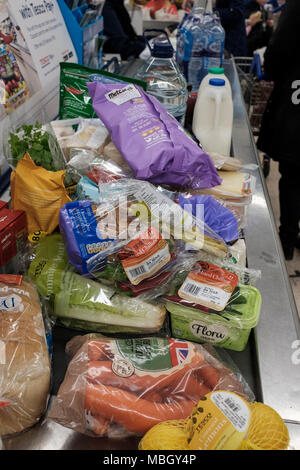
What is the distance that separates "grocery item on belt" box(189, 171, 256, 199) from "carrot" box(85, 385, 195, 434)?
0.63 m

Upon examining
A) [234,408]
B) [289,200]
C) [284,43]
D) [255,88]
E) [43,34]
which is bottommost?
[289,200]

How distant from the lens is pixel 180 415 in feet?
2.20

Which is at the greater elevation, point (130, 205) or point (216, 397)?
point (130, 205)

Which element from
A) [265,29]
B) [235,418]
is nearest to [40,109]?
[235,418]

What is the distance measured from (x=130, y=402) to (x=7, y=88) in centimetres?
109

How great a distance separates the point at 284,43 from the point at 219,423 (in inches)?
76.4

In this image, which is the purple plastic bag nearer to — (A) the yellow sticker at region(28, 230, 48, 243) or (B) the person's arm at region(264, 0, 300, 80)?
Result: (A) the yellow sticker at region(28, 230, 48, 243)

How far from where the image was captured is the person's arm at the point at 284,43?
186 centimetres

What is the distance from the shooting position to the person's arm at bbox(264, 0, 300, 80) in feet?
6.10

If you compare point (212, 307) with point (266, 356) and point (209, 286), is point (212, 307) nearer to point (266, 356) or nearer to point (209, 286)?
point (209, 286)

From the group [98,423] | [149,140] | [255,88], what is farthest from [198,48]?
[98,423]

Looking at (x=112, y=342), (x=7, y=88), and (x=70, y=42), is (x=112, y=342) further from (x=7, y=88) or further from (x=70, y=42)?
(x=70, y=42)

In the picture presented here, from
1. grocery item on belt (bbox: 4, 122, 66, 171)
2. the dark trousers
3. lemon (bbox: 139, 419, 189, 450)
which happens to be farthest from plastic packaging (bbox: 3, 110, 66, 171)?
the dark trousers

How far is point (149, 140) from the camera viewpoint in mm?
1021
